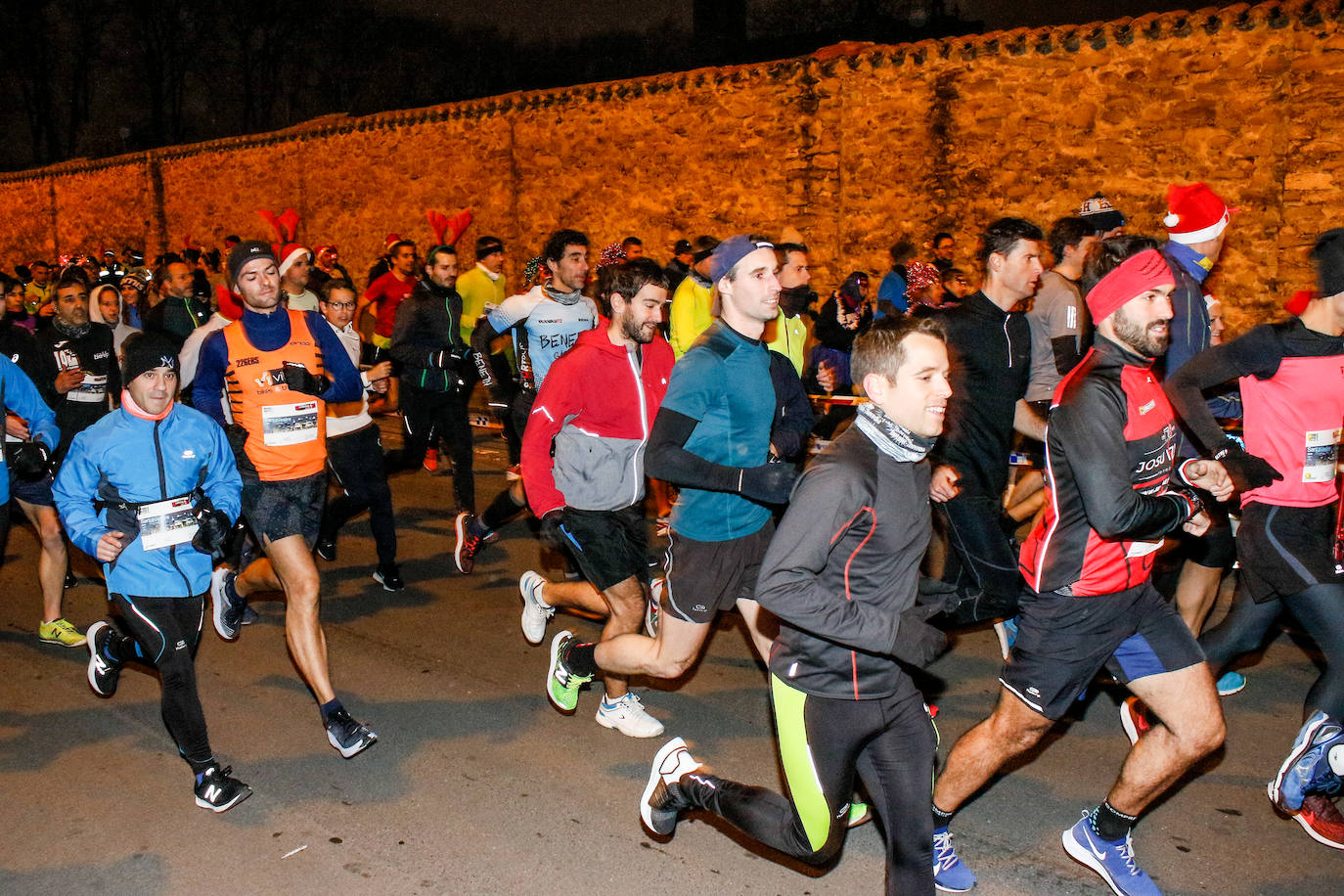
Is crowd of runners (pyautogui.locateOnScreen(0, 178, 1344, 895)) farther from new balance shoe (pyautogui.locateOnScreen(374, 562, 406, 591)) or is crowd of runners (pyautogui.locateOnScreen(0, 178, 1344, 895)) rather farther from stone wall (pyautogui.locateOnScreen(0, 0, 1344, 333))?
stone wall (pyautogui.locateOnScreen(0, 0, 1344, 333))

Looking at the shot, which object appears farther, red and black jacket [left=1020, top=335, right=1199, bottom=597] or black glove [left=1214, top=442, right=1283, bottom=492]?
black glove [left=1214, top=442, right=1283, bottom=492]

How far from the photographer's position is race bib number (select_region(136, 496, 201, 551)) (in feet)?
14.0

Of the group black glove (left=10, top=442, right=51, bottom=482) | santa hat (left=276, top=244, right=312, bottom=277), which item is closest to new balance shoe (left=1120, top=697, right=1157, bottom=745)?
santa hat (left=276, top=244, right=312, bottom=277)

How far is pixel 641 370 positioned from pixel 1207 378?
2.22 metres

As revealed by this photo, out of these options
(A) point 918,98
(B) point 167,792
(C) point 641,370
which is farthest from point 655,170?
(B) point 167,792

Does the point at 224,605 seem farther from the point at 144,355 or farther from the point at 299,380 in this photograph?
the point at 144,355

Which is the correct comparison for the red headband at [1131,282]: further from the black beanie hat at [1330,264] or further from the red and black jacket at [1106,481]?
the black beanie hat at [1330,264]

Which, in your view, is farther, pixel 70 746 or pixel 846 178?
pixel 846 178

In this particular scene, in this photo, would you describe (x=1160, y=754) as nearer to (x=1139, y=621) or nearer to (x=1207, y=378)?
(x=1139, y=621)

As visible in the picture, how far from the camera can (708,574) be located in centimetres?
423

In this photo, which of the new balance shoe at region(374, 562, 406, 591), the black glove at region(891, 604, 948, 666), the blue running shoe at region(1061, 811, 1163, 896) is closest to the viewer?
the black glove at region(891, 604, 948, 666)

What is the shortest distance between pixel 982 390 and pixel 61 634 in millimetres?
5222

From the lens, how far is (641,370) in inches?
190

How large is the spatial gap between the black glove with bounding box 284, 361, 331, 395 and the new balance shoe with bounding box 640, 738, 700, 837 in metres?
2.49
